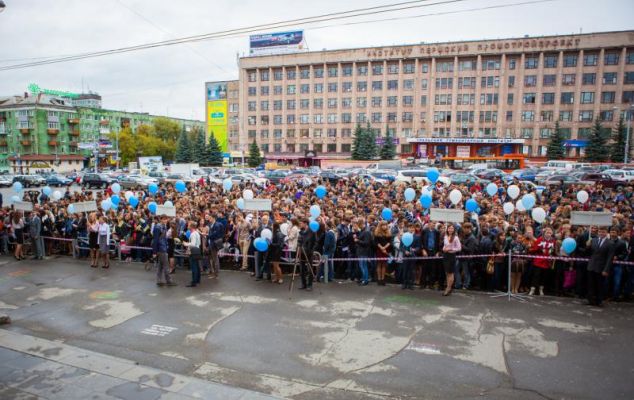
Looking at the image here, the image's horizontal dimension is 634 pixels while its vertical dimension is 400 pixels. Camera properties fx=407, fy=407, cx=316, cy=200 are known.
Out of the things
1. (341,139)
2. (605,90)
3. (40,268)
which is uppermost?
(605,90)

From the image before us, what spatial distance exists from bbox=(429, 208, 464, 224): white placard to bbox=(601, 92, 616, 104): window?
79.8 metres

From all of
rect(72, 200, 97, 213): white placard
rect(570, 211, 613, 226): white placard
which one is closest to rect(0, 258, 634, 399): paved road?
rect(570, 211, 613, 226): white placard

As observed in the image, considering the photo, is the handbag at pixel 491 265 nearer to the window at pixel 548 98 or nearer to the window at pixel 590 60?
the window at pixel 548 98

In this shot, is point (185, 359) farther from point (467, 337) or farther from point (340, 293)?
point (467, 337)

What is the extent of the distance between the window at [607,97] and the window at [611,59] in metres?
5.20

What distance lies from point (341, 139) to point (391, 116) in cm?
1119

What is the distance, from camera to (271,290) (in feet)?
35.6

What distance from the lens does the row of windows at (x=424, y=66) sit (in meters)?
72.4

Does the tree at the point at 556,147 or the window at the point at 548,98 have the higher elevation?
the window at the point at 548,98

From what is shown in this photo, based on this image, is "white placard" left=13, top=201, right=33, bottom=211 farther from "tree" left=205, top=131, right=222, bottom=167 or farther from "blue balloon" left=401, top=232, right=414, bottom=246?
"tree" left=205, top=131, right=222, bottom=167

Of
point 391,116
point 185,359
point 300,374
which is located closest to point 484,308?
point 300,374

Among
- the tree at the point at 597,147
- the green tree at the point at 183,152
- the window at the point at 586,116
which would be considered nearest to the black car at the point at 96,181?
the green tree at the point at 183,152

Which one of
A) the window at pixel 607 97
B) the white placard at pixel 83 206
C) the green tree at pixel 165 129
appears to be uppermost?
the window at pixel 607 97

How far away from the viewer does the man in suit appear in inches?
355
